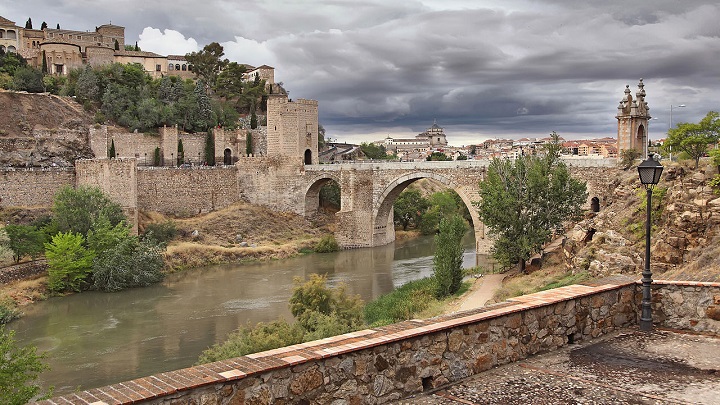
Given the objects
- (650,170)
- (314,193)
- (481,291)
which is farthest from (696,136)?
(314,193)

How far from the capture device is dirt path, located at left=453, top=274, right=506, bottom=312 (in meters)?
16.9

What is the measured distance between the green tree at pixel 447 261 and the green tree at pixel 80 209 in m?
13.4

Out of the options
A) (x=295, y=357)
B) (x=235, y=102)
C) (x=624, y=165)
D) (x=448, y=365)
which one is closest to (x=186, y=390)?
(x=295, y=357)

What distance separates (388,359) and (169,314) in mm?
16131

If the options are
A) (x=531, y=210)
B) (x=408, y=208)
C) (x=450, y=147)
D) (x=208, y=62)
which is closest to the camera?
(x=531, y=210)

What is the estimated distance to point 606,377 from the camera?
4.64 metres

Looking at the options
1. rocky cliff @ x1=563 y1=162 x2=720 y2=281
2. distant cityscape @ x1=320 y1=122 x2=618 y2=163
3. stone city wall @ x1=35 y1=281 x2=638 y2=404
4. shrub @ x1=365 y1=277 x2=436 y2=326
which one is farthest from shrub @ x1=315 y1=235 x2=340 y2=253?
distant cityscape @ x1=320 y1=122 x2=618 y2=163

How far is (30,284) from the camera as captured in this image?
850 inches

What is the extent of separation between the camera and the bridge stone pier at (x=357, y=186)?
28.3 meters

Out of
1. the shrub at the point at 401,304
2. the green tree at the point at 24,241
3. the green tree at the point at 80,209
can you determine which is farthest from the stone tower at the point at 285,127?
the shrub at the point at 401,304

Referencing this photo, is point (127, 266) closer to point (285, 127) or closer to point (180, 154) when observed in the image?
point (285, 127)

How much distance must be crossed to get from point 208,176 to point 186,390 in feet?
99.5

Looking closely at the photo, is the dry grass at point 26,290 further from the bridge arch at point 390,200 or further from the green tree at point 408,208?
the green tree at point 408,208

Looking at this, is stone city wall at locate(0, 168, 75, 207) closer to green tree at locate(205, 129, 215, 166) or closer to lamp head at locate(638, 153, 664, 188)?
green tree at locate(205, 129, 215, 166)
